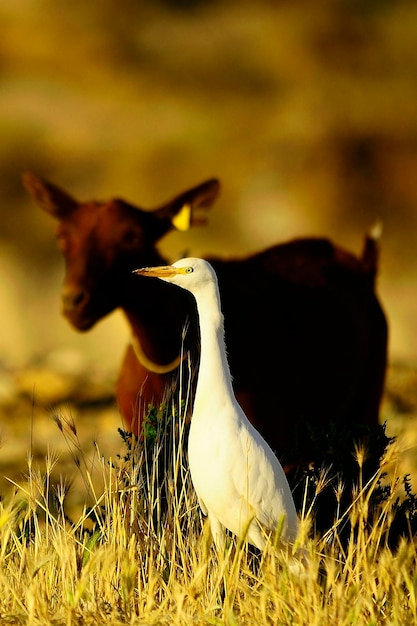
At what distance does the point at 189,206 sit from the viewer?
17.8 feet

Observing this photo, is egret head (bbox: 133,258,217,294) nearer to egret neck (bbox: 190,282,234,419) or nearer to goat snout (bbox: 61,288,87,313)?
egret neck (bbox: 190,282,234,419)

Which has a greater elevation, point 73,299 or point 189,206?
point 189,206

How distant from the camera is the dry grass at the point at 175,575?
2662 millimetres

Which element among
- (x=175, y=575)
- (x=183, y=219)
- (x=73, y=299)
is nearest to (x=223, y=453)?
(x=175, y=575)

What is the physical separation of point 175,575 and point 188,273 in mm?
835

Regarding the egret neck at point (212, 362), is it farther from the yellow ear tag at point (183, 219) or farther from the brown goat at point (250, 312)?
the yellow ear tag at point (183, 219)

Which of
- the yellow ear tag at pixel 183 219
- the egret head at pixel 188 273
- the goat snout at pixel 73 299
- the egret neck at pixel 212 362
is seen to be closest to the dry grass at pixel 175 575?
the egret neck at pixel 212 362

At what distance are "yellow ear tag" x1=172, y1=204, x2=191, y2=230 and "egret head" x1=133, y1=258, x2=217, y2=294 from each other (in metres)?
2.34

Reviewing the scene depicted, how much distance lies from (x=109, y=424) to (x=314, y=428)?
496cm

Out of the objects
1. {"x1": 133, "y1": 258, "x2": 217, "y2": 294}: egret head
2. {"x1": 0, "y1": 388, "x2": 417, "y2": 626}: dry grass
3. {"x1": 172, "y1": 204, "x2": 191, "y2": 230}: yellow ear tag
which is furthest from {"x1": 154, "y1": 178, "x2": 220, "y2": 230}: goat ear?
{"x1": 133, "y1": 258, "x2": 217, "y2": 294}: egret head

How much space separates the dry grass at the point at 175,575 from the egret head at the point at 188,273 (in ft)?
1.51

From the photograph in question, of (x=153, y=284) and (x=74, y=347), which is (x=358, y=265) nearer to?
(x=153, y=284)

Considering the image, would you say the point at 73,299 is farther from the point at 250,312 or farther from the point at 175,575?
the point at 175,575

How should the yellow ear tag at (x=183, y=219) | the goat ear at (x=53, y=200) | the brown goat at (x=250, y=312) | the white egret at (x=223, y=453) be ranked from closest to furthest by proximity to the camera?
the white egret at (x=223, y=453)
the brown goat at (x=250, y=312)
the yellow ear tag at (x=183, y=219)
the goat ear at (x=53, y=200)
